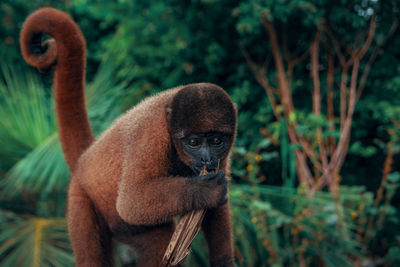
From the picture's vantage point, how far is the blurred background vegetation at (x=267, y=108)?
4184 millimetres

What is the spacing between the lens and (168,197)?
7.39 ft

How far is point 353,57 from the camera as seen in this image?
5883mm

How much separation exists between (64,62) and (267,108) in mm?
3764

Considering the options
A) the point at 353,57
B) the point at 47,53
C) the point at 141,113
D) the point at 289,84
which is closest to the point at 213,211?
the point at 141,113

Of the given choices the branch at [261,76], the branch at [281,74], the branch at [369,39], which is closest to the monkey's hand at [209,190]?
the branch at [281,74]

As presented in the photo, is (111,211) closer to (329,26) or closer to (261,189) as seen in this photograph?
(261,189)

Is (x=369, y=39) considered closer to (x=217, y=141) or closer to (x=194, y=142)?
(x=217, y=141)

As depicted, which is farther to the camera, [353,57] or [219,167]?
[353,57]

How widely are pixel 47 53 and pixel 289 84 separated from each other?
401 centimetres

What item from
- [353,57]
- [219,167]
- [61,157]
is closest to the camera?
[219,167]

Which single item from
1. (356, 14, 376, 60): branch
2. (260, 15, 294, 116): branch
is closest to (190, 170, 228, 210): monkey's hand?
(260, 15, 294, 116): branch

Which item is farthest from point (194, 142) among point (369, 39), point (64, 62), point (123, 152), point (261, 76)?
point (369, 39)

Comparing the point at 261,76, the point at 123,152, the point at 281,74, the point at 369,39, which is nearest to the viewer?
the point at 123,152

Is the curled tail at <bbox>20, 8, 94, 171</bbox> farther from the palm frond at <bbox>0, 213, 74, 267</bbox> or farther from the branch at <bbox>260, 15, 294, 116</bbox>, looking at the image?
the branch at <bbox>260, 15, 294, 116</bbox>
